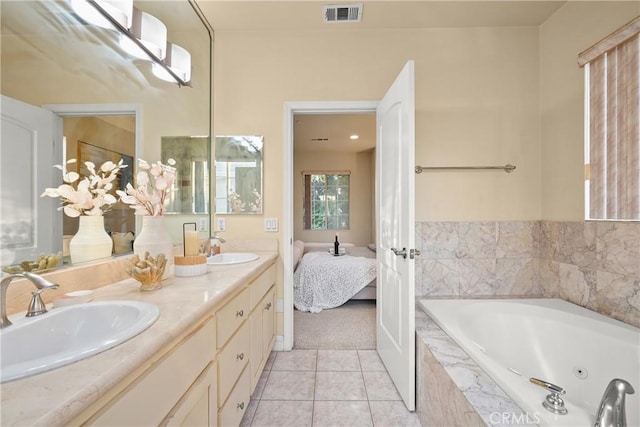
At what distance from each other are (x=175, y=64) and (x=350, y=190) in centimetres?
491

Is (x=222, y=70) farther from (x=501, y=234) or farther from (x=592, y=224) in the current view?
(x=592, y=224)

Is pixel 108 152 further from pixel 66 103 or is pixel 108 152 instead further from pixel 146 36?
pixel 146 36

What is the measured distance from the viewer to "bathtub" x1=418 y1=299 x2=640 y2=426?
3.70 ft

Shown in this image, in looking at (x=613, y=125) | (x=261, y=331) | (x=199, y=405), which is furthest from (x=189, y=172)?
(x=613, y=125)

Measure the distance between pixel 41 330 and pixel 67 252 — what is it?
0.38 metres

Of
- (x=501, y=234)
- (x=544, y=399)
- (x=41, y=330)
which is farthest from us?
(x=501, y=234)

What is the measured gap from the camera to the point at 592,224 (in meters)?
1.70

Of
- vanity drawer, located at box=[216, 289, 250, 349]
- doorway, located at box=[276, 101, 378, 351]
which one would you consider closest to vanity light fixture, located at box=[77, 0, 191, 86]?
doorway, located at box=[276, 101, 378, 351]

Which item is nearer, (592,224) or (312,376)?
(592,224)

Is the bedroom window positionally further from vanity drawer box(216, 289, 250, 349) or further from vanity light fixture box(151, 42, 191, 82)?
vanity drawer box(216, 289, 250, 349)

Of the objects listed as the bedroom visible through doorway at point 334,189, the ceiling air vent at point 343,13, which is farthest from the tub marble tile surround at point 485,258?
the bedroom visible through doorway at point 334,189

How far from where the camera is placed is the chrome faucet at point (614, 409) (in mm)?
809

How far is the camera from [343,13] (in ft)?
6.55

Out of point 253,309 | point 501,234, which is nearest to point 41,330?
point 253,309
